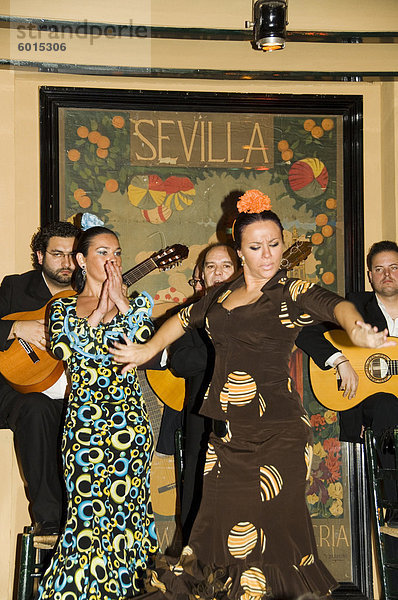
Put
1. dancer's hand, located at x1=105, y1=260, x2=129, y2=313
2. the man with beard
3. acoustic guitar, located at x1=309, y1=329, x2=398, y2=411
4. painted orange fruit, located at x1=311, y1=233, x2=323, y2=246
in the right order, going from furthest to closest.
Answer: painted orange fruit, located at x1=311, y1=233, x2=323, y2=246
acoustic guitar, located at x1=309, y1=329, x2=398, y2=411
the man with beard
dancer's hand, located at x1=105, y1=260, x2=129, y2=313

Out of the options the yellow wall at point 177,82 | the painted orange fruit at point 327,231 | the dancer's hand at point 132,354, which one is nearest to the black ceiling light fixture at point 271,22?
the yellow wall at point 177,82

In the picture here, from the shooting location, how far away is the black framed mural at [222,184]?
567 centimetres

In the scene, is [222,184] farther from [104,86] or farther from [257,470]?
[257,470]

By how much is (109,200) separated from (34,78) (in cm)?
104

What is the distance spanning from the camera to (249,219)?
11.0 feet

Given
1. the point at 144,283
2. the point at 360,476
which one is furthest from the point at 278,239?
the point at 360,476

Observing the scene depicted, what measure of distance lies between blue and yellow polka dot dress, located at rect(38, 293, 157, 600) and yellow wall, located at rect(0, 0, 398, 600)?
6.26 ft

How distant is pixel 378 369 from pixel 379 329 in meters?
0.27

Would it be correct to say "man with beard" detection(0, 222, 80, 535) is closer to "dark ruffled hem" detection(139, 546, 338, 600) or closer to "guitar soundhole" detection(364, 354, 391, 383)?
"dark ruffled hem" detection(139, 546, 338, 600)

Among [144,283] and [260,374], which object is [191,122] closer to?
[144,283]

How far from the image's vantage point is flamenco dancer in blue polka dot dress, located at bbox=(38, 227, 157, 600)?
3705mm

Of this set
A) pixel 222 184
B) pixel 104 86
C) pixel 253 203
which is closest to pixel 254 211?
pixel 253 203

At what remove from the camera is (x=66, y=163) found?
571 centimetres

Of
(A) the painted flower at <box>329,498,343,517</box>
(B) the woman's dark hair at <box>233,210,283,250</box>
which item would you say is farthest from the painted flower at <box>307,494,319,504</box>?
(B) the woman's dark hair at <box>233,210,283,250</box>
